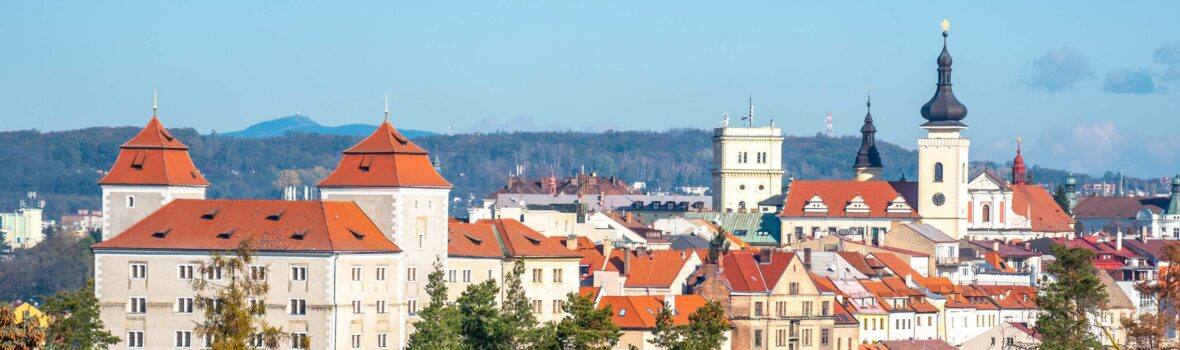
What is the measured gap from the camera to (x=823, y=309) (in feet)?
414

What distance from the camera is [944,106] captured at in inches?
7436

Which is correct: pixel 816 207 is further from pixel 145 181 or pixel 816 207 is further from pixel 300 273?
pixel 300 273

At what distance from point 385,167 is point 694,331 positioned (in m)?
14.5

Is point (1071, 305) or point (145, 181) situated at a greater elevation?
point (145, 181)

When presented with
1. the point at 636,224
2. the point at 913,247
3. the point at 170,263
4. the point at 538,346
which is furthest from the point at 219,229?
the point at 636,224

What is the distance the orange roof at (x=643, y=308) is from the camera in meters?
117

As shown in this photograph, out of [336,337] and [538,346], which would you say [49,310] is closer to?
[336,337]

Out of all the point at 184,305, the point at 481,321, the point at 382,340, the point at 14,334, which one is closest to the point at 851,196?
the point at 382,340

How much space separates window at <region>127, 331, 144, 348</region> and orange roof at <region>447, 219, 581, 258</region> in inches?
517

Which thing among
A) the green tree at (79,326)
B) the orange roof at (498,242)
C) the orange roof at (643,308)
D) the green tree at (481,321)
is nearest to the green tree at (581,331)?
the green tree at (481,321)

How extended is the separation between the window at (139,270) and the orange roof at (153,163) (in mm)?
5962

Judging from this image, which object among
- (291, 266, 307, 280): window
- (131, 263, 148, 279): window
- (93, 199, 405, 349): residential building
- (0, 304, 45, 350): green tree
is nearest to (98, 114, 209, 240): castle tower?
(93, 199, 405, 349): residential building

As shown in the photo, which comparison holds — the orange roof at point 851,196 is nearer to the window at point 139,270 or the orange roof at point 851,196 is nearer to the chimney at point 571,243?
the chimney at point 571,243

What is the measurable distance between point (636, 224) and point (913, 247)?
26.1m
